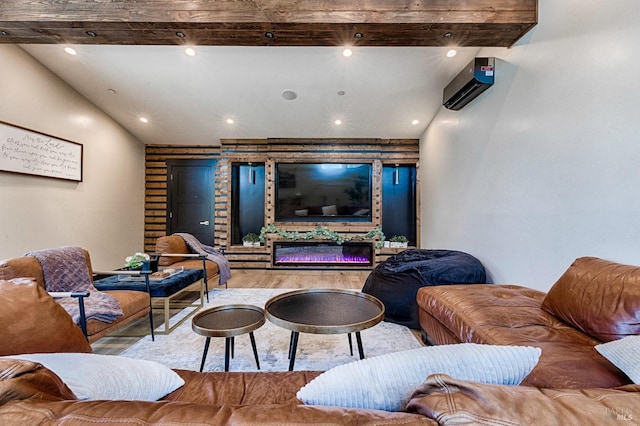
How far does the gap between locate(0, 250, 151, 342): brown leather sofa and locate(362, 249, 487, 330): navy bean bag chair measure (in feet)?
7.75

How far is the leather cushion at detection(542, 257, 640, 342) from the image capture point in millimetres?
1400

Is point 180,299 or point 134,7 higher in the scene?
point 134,7

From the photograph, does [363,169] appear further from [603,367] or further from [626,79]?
[603,367]

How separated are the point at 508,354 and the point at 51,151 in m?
5.66

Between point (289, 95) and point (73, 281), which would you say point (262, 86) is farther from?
point (73, 281)

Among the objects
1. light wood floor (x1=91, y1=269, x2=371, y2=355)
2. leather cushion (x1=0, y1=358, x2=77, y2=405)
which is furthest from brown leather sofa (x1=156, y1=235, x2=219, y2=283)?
leather cushion (x1=0, y1=358, x2=77, y2=405)

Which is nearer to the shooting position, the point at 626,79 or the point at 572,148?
the point at 626,79

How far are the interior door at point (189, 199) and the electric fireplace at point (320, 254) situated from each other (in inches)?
67.6

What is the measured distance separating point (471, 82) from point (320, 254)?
3.91 metres

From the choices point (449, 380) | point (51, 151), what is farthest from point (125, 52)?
point (449, 380)

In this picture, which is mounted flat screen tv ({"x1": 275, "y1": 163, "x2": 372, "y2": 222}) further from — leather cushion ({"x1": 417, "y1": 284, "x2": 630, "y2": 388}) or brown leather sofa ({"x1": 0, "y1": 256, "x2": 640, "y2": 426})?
brown leather sofa ({"x1": 0, "y1": 256, "x2": 640, "y2": 426})

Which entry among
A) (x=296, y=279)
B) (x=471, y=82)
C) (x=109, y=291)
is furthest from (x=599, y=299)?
(x=296, y=279)

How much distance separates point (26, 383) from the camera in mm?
564

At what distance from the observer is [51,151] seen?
13.4ft
